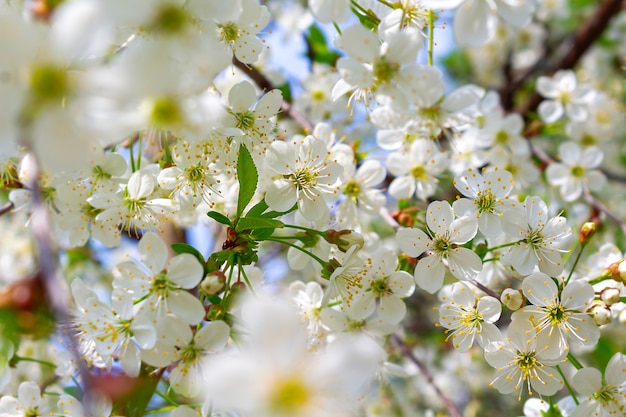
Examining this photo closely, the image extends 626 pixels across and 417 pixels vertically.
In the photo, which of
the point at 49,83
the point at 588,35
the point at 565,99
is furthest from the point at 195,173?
the point at 588,35

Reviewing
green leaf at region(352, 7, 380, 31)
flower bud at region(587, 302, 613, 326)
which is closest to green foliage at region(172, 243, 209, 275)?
green leaf at region(352, 7, 380, 31)

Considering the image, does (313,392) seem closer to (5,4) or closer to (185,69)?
(185,69)

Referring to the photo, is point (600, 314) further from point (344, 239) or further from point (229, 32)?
point (229, 32)

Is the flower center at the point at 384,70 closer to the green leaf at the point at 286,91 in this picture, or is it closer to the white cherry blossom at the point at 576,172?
the green leaf at the point at 286,91

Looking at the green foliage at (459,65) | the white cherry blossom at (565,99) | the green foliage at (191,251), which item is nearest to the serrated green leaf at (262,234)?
the green foliage at (191,251)

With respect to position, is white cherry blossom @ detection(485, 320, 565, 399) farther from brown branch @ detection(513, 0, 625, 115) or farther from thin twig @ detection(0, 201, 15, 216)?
brown branch @ detection(513, 0, 625, 115)

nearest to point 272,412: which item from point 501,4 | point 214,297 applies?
point 214,297
